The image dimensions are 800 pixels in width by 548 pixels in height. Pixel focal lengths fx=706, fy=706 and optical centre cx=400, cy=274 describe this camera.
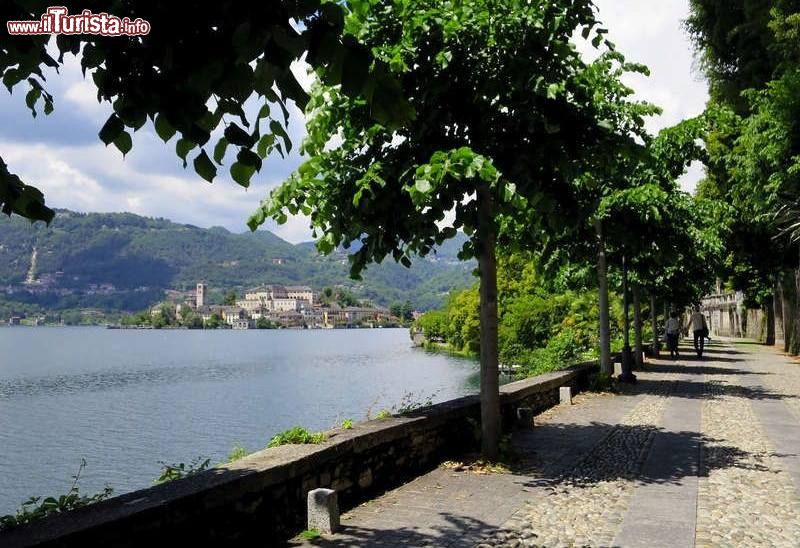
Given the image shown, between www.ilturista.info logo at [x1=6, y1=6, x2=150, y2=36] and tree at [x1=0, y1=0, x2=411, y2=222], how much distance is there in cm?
3

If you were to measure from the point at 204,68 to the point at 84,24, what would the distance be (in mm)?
712

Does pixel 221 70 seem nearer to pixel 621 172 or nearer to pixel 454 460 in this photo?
pixel 454 460

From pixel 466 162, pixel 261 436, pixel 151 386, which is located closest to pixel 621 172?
pixel 466 162

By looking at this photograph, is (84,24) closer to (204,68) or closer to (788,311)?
(204,68)

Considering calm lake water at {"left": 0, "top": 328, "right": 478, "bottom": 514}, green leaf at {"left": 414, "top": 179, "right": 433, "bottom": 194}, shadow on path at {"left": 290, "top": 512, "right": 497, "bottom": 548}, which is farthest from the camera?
calm lake water at {"left": 0, "top": 328, "right": 478, "bottom": 514}

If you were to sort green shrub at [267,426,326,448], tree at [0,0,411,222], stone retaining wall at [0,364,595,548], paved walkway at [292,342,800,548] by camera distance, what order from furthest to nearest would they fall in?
1. green shrub at [267,426,326,448]
2. paved walkway at [292,342,800,548]
3. stone retaining wall at [0,364,595,548]
4. tree at [0,0,411,222]

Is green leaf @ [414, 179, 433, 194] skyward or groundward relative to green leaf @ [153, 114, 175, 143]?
skyward

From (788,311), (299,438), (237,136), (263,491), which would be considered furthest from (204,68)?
(788,311)

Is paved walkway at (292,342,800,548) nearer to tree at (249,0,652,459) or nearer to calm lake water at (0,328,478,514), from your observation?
tree at (249,0,652,459)

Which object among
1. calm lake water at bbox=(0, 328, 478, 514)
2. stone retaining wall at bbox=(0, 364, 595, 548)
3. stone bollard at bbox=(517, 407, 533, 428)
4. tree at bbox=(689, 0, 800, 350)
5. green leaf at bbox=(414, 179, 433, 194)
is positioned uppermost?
tree at bbox=(689, 0, 800, 350)

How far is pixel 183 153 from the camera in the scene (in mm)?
3174

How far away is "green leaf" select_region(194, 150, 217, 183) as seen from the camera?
2.99m

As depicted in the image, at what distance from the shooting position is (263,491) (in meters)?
4.93

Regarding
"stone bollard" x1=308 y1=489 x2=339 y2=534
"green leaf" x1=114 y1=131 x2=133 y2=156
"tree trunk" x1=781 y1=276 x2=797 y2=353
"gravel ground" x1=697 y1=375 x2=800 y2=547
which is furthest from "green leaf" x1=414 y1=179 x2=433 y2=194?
"tree trunk" x1=781 y1=276 x2=797 y2=353
